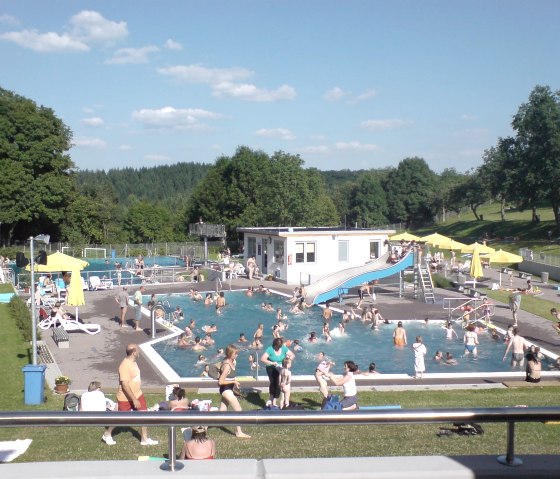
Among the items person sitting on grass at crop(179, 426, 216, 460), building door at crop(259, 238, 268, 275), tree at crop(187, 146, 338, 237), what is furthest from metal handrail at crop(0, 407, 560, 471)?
tree at crop(187, 146, 338, 237)

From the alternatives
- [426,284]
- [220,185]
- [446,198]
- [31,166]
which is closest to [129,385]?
[426,284]

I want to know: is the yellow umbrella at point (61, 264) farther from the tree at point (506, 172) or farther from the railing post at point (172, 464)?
the tree at point (506, 172)

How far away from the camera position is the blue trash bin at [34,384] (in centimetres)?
1287

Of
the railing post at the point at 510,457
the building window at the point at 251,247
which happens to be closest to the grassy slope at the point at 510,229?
the building window at the point at 251,247

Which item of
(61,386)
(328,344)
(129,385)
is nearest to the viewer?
(129,385)

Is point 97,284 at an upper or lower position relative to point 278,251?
lower

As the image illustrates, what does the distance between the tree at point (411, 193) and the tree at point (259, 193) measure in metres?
18.8

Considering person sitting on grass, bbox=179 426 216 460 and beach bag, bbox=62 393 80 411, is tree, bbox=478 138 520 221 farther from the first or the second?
person sitting on grass, bbox=179 426 216 460

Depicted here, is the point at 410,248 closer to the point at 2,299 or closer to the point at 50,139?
the point at 2,299

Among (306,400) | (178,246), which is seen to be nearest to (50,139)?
(178,246)

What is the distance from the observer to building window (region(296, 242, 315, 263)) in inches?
1379

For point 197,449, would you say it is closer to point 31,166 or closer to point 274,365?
point 274,365

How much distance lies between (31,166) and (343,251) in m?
27.6

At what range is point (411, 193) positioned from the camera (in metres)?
89.2
